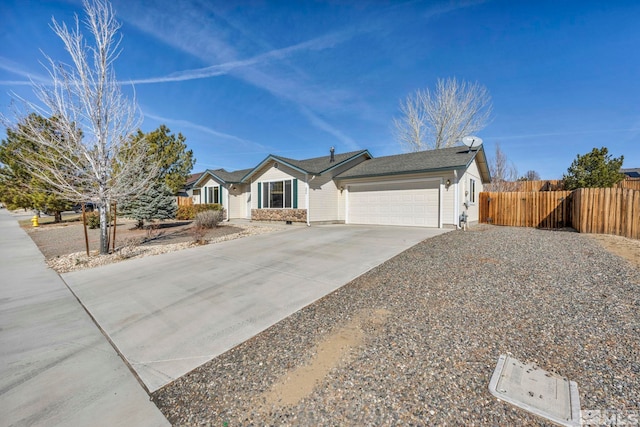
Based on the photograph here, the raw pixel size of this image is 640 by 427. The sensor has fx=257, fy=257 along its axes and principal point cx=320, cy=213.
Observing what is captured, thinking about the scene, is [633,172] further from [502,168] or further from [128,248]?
[128,248]

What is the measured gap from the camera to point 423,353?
2643mm

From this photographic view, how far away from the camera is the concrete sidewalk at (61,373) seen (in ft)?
6.84

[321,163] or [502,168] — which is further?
[502,168]

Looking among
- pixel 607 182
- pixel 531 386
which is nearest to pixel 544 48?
pixel 607 182

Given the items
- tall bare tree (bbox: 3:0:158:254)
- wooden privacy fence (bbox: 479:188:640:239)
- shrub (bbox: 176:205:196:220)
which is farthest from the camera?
shrub (bbox: 176:205:196:220)

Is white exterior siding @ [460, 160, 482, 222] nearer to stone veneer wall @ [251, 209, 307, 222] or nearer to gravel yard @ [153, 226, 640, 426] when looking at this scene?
gravel yard @ [153, 226, 640, 426]

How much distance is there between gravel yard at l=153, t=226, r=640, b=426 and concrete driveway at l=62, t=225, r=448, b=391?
1.21ft

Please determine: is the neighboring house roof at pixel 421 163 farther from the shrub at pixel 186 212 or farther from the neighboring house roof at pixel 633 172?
the neighboring house roof at pixel 633 172

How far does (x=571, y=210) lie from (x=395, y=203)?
721 cm

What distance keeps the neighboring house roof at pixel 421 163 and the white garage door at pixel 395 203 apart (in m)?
0.71

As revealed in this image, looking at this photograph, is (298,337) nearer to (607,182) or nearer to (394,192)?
(394,192)

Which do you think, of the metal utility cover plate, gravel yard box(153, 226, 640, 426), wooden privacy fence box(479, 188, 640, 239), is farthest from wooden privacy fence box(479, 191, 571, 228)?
the metal utility cover plate

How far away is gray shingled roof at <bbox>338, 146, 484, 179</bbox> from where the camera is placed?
11359mm

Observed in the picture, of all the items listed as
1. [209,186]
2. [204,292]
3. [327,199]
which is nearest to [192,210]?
[209,186]
